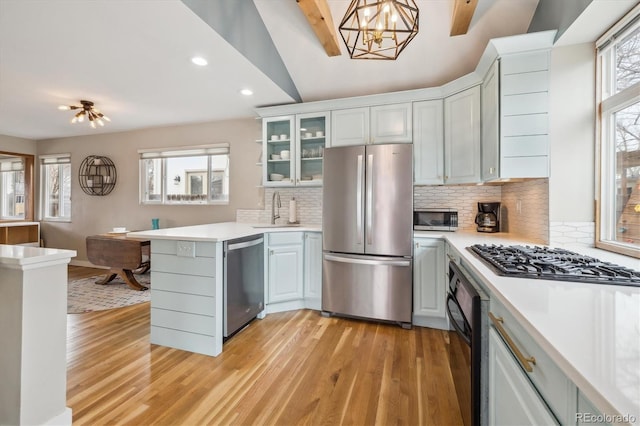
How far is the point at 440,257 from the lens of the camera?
2.74m

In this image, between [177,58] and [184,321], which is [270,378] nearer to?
[184,321]

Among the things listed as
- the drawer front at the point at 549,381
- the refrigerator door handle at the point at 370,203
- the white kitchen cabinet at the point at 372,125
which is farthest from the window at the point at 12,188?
the drawer front at the point at 549,381

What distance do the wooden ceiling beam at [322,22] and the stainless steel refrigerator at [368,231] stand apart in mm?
989

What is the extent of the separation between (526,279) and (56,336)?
233 centimetres

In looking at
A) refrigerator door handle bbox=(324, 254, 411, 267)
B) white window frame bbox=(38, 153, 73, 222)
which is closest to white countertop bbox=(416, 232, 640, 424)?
refrigerator door handle bbox=(324, 254, 411, 267)

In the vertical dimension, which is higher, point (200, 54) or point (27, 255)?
point (200, 54)

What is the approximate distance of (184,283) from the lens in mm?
2385

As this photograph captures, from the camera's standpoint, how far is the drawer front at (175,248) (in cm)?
231

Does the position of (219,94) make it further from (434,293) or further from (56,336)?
(434,293)

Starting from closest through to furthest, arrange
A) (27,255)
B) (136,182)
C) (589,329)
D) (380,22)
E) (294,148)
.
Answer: (589,329) → (27,255) → (380,22) → (294,148) → (136,182)

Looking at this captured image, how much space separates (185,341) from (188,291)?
421 millimetres

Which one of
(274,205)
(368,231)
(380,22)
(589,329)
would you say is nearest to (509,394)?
(589,329)

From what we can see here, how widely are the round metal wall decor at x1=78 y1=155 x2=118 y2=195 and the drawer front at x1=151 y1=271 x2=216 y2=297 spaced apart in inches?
147

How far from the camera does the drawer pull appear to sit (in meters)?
0.85
